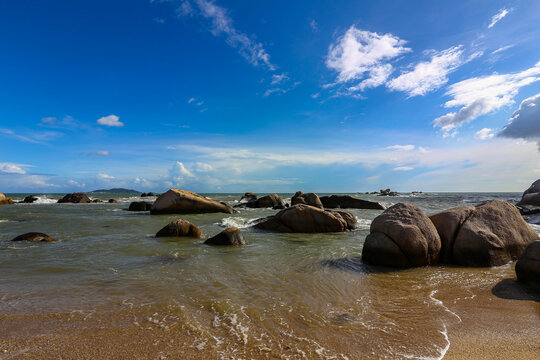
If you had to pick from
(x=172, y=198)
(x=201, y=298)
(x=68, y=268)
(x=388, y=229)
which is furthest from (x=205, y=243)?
(x=172, y=198)

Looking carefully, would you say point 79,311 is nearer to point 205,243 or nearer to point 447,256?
point 205,243

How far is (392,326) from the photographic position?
3691 mm

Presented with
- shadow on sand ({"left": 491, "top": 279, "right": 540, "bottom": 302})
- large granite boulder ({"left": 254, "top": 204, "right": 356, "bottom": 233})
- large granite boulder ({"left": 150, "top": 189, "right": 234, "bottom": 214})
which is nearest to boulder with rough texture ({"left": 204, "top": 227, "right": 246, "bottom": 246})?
large granite boulder ({"left": 254, "top": 204, "right": 356, "bottom": 233})

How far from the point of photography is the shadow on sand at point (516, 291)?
479 centimetres

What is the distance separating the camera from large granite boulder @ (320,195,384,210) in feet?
87.3

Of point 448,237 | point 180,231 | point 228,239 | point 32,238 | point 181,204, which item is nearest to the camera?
point 448,237

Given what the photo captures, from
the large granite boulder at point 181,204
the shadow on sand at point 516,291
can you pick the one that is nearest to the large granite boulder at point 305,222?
the shadow on sand at point 516,291

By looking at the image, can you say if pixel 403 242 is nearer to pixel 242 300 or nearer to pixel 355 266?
pixel 355 266

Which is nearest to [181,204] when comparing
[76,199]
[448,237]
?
[448,237]

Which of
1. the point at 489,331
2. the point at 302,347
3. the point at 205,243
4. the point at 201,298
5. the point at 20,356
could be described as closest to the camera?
the point at 20,356

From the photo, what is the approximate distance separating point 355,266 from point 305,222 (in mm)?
5499

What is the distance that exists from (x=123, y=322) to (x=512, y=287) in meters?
6.41

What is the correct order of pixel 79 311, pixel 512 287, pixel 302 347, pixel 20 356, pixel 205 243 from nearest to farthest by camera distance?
pixel 20 356 → pixel 302 347 → pixel 79 311 → pixel 512 287 → pixel 205 243

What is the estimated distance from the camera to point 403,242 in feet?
22.3
